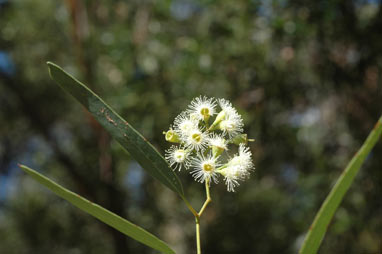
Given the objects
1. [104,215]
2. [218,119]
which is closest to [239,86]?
[218,119]

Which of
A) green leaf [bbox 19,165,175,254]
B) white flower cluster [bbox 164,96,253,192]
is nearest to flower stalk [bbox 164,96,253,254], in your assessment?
white flower cluster [bbox 164,96,253,192]

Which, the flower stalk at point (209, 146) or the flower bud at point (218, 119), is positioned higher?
the flower bud at point (218, 119)

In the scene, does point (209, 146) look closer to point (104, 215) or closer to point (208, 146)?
point (208, 146)

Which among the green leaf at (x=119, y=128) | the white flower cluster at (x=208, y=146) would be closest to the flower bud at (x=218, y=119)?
the white flower cluster at (x=208, y=146)

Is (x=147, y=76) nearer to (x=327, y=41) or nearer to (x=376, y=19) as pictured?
(x=327, y=41)

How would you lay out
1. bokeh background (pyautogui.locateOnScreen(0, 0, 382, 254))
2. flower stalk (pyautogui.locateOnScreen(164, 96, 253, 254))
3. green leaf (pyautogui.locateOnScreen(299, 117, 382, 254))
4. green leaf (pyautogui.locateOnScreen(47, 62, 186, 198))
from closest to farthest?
green leaf (pyautogui.locateOnScreen(299, 117, 382, 254))
green leaf (pyautogui.locateOnScreen(47, 62, 186, 198))
flower stalk (pyautogui.locateOnScreen(164, 96, 253, 254))
bokeh background (pyautogui.locateOnScreen(0, 0, 382, 254))

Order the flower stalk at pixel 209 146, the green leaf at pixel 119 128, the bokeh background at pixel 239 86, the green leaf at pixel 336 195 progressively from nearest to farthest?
1. the green leaf at pixel 336 195
2. the green leaf at pixel 119 128
3. the flower stalk at pixel 209 146
4. the bokeh background at pixel 239 86

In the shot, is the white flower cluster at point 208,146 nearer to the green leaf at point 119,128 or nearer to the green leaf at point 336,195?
the green leaf at point 119,128

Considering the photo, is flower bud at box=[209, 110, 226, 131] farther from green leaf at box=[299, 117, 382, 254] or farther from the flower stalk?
green leaf at box=[299, 117, 382, 254]
